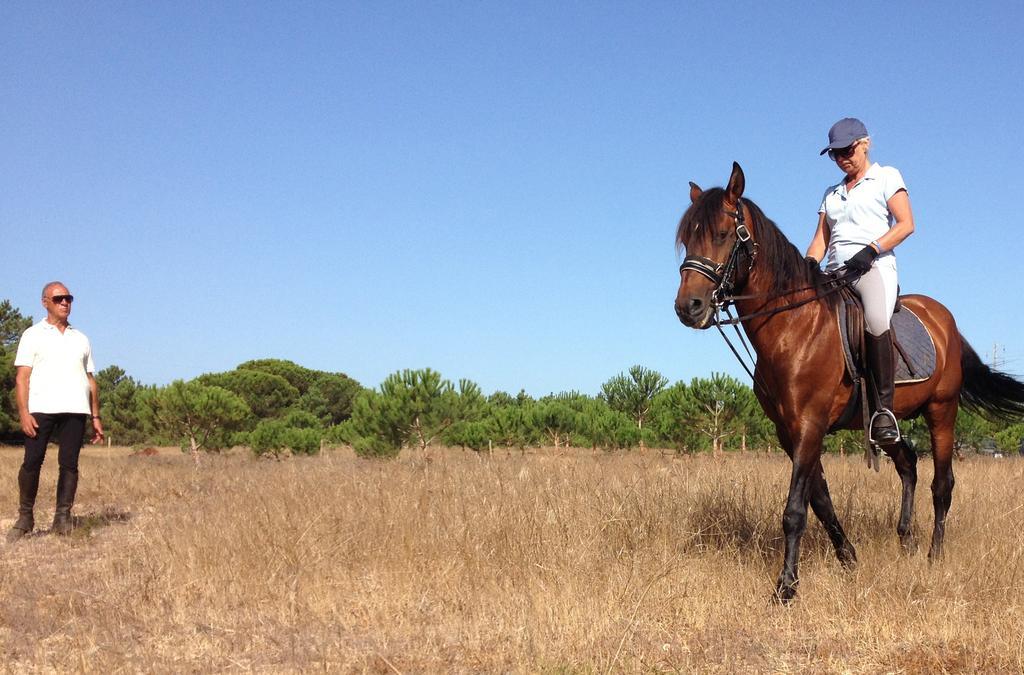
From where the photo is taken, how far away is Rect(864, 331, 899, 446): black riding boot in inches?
196

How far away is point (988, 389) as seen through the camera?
6441 millimetres

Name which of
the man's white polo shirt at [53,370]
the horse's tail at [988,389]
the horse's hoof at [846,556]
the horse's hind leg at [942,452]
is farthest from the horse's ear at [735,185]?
the man's white polo shirt at [53,370]

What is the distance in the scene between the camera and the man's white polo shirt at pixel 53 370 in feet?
25.2

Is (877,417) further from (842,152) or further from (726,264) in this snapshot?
(842,152)

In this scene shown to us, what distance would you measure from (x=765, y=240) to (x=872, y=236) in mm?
859

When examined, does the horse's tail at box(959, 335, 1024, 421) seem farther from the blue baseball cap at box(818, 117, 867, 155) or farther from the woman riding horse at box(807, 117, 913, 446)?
the blue baseball cap at box(818, 117, 867, 155)

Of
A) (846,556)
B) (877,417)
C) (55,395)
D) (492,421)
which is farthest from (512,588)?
(492,421)

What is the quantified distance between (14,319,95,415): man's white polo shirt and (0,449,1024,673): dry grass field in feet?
4.13

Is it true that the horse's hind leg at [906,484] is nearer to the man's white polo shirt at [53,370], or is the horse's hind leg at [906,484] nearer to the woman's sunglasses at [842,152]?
the woman's sunglasses at [842,152]

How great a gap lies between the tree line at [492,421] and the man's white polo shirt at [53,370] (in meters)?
10.9

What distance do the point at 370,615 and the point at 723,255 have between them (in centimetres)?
→ 281

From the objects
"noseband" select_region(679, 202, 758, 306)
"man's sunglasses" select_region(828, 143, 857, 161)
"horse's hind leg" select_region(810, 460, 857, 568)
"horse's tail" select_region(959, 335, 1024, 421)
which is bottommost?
"horse's hind leg" select_region(810, 460, 857, 568)

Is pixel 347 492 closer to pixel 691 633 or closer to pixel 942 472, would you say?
pixel 691 633

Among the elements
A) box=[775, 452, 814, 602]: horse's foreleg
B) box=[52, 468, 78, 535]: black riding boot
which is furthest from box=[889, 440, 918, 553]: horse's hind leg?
box=[52, 468, 78, 535]: black riding boot
